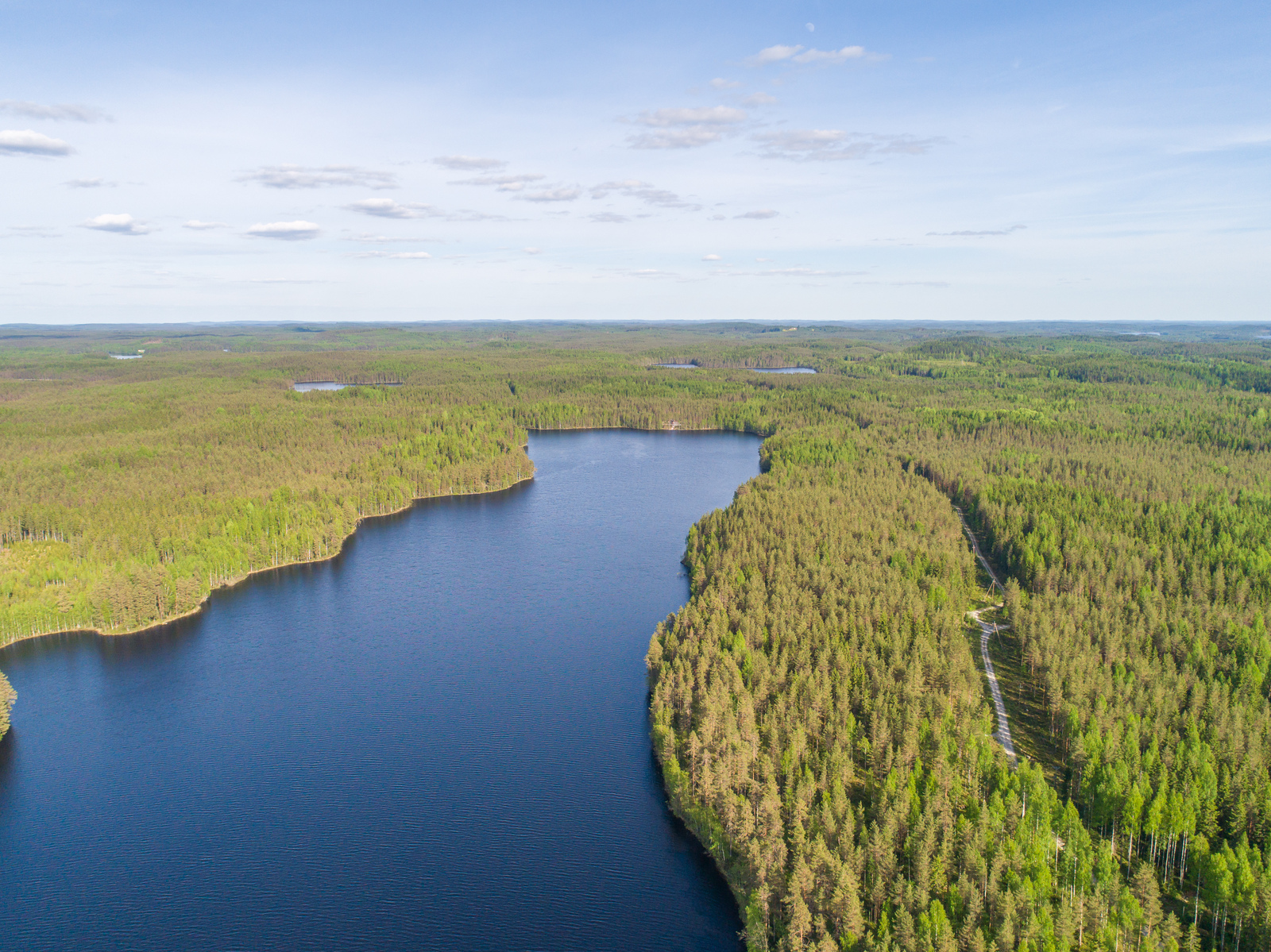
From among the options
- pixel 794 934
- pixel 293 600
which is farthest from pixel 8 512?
pixel 794 934

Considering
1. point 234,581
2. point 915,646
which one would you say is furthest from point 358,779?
point 234,581

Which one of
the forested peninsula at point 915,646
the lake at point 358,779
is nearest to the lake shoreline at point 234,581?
the forested peninsula at point 915,646

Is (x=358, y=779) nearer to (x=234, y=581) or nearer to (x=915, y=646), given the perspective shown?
(x=915, y=646)

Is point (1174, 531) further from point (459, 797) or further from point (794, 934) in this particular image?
point (459, 797)

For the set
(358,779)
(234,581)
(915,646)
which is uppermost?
(915,646)

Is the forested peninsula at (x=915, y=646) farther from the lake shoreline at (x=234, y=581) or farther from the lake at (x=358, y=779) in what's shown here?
the lake at (x=358, y=779)

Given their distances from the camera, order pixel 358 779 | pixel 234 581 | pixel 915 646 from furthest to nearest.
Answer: pixel 234 581 < pixel 915 646 < pixel 358 779
